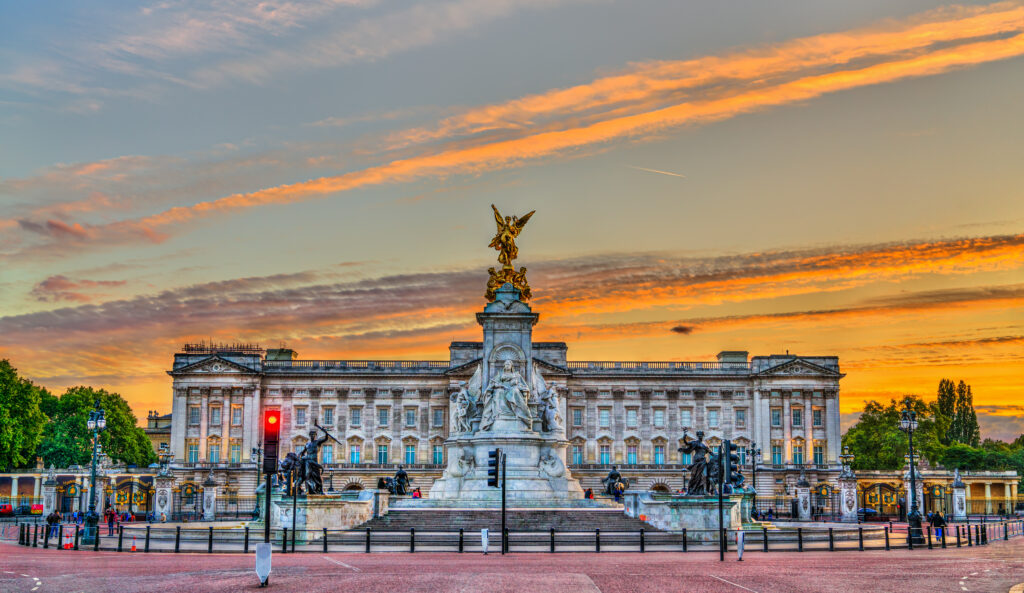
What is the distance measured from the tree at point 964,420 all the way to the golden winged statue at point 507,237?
105776mm

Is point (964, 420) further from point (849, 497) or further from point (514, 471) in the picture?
point (514, 471)

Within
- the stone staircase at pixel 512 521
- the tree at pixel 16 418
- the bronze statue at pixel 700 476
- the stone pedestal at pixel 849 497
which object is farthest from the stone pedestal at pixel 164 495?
the stone pedestal at pixel 849 497

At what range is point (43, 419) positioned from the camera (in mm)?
109562

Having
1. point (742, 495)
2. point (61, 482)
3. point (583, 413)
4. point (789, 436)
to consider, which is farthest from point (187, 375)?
point (742, 495)

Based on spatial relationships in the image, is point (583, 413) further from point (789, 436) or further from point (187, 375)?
point (187, 375)

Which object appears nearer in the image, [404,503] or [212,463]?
[404,503]

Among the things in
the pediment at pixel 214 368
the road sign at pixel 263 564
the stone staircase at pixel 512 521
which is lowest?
the stone staircase at pixel 512 521

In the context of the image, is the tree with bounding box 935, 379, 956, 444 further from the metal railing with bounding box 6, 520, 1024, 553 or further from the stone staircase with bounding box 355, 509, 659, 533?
the stone staircase with bounding box 355, 509, 659, 533

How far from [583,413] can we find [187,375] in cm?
4260

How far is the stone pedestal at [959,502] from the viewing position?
86875 mm

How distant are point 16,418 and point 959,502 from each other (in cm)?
7960

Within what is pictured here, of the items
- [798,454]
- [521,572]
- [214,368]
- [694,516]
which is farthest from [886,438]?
[521,572]

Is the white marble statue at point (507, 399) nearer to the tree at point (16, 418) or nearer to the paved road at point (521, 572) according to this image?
the paved road at point (521, 572)

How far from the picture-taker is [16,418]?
9594 centimetres
